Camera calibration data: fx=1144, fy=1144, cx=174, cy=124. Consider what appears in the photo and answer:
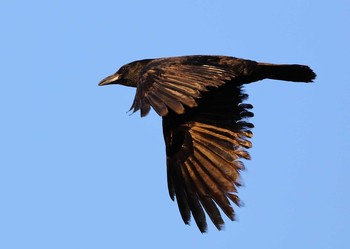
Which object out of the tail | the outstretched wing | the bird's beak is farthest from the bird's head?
the tail

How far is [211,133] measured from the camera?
39.1 feet

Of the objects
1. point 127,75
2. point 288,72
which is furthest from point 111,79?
point 288,72

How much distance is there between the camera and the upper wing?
10078mm

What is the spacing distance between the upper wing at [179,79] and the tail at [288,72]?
0.23 m

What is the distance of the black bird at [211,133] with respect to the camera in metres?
11.3

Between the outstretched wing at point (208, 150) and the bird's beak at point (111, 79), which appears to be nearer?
the outstretched wing at point (208, 150)

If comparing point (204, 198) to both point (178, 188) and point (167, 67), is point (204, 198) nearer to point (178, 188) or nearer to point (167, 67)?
point (178, 188)

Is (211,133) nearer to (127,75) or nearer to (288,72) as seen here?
(288,72)

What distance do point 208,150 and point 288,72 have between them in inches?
45.9

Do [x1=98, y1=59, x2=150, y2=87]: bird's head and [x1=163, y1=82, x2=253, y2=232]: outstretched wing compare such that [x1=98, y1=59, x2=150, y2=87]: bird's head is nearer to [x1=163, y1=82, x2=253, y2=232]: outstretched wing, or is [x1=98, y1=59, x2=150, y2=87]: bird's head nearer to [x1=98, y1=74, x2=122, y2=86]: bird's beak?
[x1=98, y1=74, x2=122, y2=86]: bird's beak

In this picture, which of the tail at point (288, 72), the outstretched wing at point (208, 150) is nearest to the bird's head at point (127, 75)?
the outstretched wing at point (208, 150)

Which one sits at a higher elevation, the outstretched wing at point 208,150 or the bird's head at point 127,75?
the bird's head at point 127,75

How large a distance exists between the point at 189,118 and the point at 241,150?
0.69 m

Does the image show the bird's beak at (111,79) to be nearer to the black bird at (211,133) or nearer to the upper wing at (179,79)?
the black bird at (211,133)
